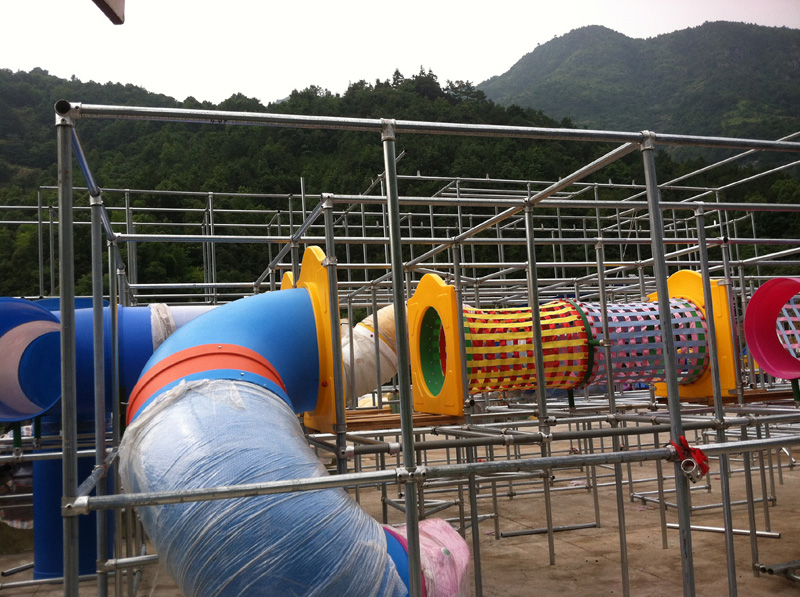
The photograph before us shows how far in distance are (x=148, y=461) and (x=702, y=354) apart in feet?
12.5

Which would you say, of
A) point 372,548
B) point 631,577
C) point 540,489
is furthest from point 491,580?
point 540,489

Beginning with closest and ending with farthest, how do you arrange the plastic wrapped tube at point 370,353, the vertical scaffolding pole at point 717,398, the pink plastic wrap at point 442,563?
the pink plastic wrap at point 442,563
the vertical scaffolding pole at point 717,398
the plastic wrapped tube at point 370,353

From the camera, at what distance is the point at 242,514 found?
275 cm

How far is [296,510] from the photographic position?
9.30ft

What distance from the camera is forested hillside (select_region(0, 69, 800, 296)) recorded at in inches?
740

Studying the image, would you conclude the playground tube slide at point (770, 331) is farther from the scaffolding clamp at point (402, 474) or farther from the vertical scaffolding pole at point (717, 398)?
the scaffolding clamp at point (402, 474)

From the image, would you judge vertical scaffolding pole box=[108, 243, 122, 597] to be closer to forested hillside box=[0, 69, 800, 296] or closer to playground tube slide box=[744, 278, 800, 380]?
playground tube slide box=[744, 278, 800, 380]

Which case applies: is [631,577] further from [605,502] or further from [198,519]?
[198,519]

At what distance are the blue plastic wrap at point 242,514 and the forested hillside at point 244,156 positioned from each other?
40.6 feet

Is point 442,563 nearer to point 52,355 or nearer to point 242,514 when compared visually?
point 242,514

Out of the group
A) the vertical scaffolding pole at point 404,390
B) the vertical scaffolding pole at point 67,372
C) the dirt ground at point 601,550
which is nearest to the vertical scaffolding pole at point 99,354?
the vertical scaffolding pole at point 67,372

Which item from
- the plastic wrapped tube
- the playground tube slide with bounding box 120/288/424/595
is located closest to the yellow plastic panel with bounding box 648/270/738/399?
the plastic wrapped tube

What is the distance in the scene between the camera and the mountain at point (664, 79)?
55.1m

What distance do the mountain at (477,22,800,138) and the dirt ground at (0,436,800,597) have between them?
43.5m
